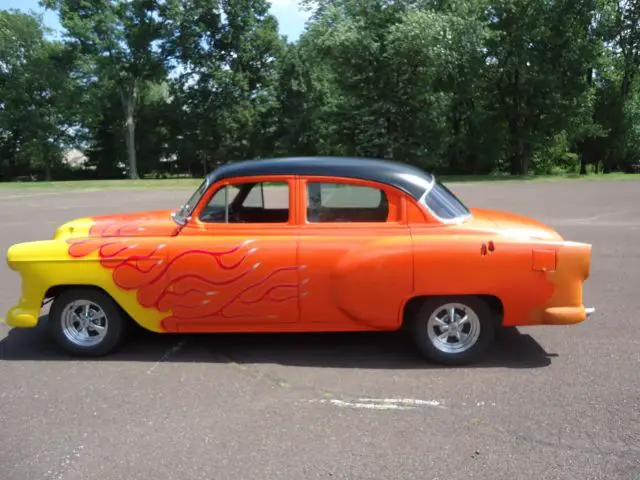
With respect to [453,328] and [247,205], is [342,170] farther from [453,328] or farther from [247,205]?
[453,328]

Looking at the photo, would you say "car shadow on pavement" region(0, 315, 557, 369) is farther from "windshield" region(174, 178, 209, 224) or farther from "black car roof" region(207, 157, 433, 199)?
"black car roof" region(207, 157, 433, 199)

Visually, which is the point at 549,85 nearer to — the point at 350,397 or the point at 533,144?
the point at 533,144

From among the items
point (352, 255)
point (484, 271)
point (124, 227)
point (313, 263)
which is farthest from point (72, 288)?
point (484, 271)

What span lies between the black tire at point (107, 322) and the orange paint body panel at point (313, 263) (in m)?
0.15

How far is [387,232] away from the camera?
4535 mm

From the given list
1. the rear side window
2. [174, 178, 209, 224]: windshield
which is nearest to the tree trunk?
[174, 178, 209, 224]: windshield

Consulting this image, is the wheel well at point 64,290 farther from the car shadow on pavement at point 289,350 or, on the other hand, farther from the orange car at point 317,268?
the car shadow on pavement at point 289,350

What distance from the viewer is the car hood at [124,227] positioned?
473 cm

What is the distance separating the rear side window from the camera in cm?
463

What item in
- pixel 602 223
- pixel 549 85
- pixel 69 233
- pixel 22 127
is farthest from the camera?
pixel 22 127

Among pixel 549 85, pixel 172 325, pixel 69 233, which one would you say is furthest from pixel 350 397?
pixel 549 85

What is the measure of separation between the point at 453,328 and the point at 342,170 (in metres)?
1.51

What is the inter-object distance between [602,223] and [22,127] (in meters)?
48.8

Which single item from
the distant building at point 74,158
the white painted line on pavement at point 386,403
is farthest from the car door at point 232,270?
the distant building at point 74,158
